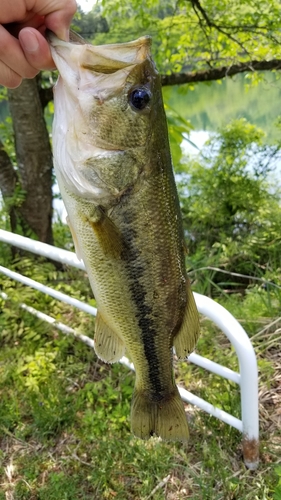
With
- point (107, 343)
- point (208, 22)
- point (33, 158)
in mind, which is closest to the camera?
point (107, 343)

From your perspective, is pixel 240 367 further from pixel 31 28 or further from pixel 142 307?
pixel 31 28

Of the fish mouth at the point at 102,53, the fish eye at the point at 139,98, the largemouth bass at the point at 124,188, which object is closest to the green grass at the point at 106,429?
the largemouth bass at the point at 124,188

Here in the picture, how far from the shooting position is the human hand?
1.36 meters

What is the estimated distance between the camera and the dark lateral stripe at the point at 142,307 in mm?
1455

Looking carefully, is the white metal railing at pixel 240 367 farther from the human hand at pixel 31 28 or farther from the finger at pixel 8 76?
the human hand at pixel 31 28

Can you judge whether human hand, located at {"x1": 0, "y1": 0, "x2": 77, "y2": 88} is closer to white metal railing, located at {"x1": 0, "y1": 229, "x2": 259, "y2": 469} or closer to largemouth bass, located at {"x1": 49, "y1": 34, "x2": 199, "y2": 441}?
largemouth bass, located at {"x1": 49, "y1": 34, "x2": 199, "y2": 441}

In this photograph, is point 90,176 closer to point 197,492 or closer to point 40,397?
point 197,492

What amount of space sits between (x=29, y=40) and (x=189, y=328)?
1.13m

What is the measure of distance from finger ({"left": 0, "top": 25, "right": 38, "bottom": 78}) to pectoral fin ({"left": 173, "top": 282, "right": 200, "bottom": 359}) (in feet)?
3.23

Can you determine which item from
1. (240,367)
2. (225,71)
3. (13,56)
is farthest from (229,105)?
(13,56)

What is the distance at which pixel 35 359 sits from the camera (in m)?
3.46

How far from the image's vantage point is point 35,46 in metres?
1.37

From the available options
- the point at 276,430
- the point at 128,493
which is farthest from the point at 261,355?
the point at 128,493

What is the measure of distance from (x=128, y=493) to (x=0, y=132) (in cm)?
422
